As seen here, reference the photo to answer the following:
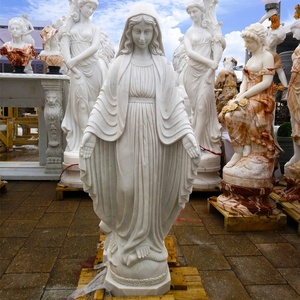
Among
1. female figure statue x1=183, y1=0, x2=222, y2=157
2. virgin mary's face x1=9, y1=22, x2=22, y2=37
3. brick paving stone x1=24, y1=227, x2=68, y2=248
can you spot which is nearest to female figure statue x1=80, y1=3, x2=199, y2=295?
brick paving stone x1=24, y1=227, x2=68, y2=248

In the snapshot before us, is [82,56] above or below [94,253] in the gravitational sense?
above

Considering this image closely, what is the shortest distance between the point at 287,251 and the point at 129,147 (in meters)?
2.33

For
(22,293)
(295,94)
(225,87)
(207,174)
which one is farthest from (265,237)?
(225,87)

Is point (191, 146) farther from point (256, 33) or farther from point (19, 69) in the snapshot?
point (19, 69)

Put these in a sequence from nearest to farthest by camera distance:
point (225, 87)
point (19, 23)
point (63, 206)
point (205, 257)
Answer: point (205, 257) < point (63, 206) < point (19, 23) < point (225, 87)

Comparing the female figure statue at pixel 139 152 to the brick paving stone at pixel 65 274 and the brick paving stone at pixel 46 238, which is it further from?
the brick paving stone at pixel 46 238

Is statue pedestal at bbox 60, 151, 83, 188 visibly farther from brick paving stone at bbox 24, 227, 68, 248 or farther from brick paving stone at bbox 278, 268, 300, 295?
brick paving stone at bbox 278, 268, 300, 295

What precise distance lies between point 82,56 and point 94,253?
9.70ft

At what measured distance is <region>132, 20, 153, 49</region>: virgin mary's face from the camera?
2338 millimetres

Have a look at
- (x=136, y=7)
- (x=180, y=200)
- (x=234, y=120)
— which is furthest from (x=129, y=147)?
(x=234, y=120)

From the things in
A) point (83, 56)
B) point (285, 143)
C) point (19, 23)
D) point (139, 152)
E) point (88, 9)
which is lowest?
point (285, 143)

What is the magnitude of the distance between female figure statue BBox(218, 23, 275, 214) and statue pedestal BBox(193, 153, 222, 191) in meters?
1.16

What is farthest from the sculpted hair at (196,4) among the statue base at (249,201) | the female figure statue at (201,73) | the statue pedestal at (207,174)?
the statue base at (249,201)

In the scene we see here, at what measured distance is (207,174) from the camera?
5.64 meters
